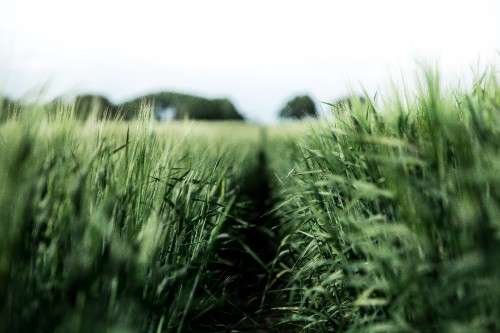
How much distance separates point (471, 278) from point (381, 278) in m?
→ 0.29

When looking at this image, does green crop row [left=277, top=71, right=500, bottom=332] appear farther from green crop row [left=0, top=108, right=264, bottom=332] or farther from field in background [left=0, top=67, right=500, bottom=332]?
green crop row [left=0, top=108, right=264, bottom=332]

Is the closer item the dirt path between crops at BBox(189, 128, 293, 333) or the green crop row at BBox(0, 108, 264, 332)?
the green crop row at BBox(0, 108, 264, 332)

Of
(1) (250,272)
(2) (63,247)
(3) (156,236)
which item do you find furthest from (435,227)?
(1) (250,272)

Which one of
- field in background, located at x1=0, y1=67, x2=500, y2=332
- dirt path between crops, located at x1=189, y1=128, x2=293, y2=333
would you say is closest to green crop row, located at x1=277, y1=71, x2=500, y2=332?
field in background, located at x1=0, y1=67, x2=500, y2=332

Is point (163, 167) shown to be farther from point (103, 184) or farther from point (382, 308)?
point (382, 308)

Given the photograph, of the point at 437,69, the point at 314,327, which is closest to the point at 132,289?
the point at 314,327

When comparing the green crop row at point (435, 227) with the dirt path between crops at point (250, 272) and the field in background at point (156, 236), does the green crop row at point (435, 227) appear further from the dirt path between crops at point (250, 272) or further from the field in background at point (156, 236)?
the dirt path between crops at point (250, 272)

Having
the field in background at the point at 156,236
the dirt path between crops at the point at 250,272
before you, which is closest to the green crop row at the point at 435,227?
the field in background at the point at 156,236

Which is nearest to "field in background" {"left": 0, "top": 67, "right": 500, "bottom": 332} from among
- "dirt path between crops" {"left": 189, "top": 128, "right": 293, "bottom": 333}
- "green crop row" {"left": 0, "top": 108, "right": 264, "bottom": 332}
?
"green crop row" {"left": 0, "top": 108, "right": 264, "bottom": 332}

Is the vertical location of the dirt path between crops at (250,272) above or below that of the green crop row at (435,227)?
below

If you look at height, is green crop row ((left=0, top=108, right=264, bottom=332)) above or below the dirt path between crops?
above

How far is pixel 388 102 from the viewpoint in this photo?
5.32ft

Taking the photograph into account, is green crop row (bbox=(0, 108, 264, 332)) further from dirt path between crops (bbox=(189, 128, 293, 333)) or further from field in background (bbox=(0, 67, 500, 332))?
dirt path between crops (bbox=(189, 128, 293, 333))

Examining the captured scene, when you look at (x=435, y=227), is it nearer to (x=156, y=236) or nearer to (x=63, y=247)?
(x=156, y=236)
